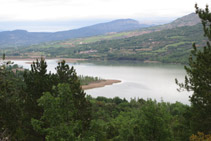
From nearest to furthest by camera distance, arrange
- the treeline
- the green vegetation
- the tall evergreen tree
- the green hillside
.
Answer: the treeline
the green vegetation
the tall evergreen tree
the green hillside

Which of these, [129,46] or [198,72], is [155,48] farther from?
[198,72]

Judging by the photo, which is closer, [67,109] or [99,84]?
[67,109]

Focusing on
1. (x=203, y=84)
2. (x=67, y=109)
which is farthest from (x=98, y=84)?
(x=67, y=109)

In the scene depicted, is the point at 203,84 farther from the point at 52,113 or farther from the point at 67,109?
the point at 52,113

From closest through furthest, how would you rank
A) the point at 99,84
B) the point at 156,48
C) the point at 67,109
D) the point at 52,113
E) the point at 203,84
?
the point at 52,113 → the point at 67,109 → the point at 203,84 → the point at 99,84 → the point at 156,48

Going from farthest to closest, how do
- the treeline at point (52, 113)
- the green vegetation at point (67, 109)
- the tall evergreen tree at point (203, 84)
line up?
the tall evergreen tree at point (203, 84) < the green vegetation at point (67, 109) < the treeline at point (52, 113)

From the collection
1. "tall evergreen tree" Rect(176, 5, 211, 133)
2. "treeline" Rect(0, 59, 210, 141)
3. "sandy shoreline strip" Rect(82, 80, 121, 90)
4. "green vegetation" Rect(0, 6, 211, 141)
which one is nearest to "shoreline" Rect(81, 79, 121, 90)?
"sandy shoreline strip" Rect(82, 80, 121, 90)

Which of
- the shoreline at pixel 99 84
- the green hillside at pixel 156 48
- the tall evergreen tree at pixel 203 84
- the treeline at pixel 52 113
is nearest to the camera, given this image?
the treeline at pixel 52 113

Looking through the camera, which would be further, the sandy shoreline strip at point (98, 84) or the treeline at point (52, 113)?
the sandy shoreline strip at point (98, 84)

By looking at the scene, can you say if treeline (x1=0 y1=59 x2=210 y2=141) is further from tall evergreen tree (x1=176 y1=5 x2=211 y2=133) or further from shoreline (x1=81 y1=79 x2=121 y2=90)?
shoreline (x1=81 y1=79 x2=121 y2=90)

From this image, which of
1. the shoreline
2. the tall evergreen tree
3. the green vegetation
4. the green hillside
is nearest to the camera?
the green vegetation

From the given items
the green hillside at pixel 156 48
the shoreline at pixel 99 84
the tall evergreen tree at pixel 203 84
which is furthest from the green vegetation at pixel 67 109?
the green hillside at pixel 156 48

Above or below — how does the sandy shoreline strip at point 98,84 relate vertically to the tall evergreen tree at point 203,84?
below

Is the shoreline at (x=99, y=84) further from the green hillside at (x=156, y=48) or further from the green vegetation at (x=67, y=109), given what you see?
the green vegetation at (x=67, y=109)
